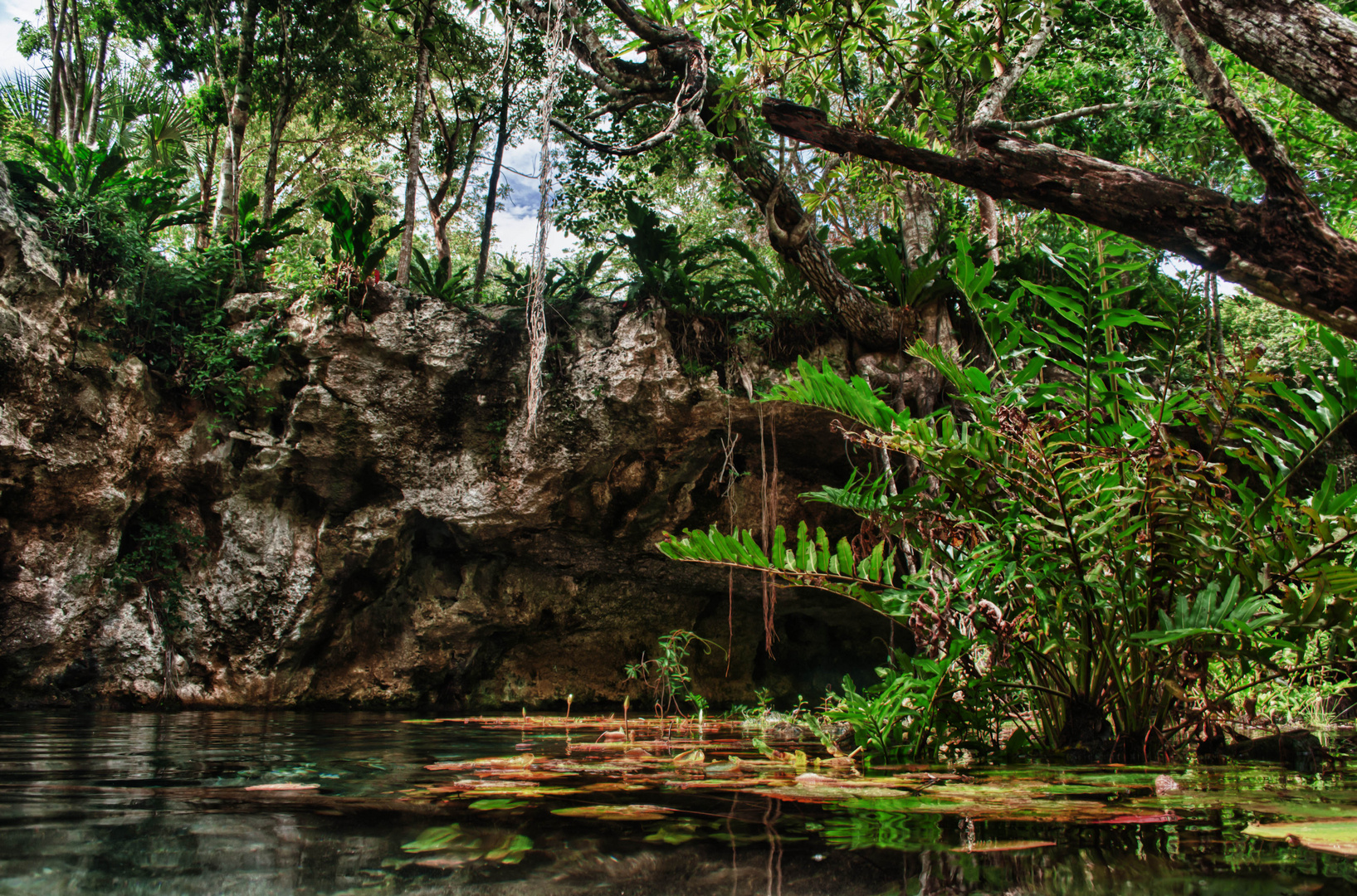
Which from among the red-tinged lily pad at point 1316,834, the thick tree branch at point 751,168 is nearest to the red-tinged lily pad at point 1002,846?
the red-tinged lily pad at point 1316,834

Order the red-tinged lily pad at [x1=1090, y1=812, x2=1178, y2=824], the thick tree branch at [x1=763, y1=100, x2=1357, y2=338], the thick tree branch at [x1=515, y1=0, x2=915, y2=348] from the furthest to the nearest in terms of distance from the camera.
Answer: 1. the thick tree branch at [x1=515, y1=0, x2=915, y2=348]
2. the thick tree branch at [x1=763, y1=100, x2=1357, y2=338]
3. the red-tinged lily pad at [x1=1090, y1=812, x2=1178, y2=824]

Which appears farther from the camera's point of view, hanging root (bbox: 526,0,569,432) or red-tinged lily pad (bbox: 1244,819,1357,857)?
hanging root (bbox: 526,0,569,432)

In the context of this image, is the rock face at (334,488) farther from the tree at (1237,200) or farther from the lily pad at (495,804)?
the lily pad at (495,804)

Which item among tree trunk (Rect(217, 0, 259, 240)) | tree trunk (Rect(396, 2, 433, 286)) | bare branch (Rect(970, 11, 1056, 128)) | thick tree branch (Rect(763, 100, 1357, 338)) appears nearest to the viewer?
thick tree branch (Rect(763, 100, 1357, 338))

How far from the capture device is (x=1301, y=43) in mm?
2230

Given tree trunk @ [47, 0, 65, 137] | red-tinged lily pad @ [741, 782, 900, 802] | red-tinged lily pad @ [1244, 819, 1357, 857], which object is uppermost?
tree trunk @ [47, 0, 65, 137]

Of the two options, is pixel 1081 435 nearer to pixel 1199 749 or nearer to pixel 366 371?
pixel 1199 749

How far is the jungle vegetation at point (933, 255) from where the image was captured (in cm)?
178

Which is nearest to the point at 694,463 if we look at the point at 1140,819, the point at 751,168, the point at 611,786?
the point at 751,168

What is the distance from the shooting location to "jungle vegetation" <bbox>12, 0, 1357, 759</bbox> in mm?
1784

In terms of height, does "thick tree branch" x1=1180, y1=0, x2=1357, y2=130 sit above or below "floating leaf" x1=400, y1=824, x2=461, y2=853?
above

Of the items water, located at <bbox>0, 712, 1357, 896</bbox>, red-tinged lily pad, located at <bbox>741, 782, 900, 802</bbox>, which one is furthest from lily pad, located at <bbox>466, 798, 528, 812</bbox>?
red-tinged lily pad, located at <bbox>741, 782, 900, 802</bbox>

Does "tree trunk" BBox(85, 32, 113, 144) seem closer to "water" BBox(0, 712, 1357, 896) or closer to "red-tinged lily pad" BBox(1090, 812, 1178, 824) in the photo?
"water" BBox(0, 712, 1357, 896)

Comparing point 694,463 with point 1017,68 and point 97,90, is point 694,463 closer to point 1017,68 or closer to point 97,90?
point 1017,68
